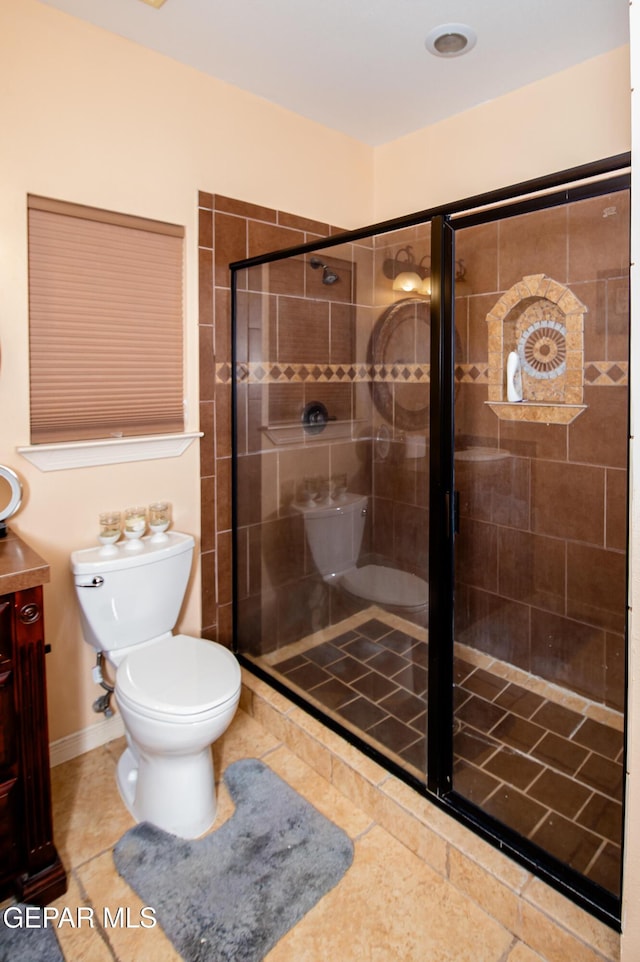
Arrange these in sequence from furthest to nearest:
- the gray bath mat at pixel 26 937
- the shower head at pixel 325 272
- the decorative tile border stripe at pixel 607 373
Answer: the shower head at pixel 325 272
the decorative tile border stripe at pixel 607 373
the gray bath mat at pixel 26 937

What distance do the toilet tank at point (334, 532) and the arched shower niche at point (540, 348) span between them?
0.72m

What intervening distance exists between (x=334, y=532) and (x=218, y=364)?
0.87m

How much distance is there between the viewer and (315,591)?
2.52 m

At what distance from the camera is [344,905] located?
60.7 inches

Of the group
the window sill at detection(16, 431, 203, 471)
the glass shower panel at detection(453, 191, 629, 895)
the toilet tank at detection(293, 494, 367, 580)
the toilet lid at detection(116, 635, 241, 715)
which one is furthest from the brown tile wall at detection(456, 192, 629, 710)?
the window sill at detection(16, 431, 203, 471)

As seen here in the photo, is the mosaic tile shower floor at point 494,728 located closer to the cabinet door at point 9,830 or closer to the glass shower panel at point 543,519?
the glass shower panel at point 543,519

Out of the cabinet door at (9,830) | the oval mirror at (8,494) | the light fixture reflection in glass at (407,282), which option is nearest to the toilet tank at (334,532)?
the light fixture reflection in glass at (407,282)

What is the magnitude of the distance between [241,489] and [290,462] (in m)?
0.25

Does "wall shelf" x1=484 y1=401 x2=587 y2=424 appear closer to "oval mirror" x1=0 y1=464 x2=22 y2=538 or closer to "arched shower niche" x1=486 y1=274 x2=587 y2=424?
"arched shower niche" x1=486 y1=274 x2=587 y2=424

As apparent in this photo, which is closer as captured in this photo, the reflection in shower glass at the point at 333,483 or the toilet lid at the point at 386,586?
the toilet lid at the point at 386,586

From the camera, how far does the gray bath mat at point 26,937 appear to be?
1399 millimetres

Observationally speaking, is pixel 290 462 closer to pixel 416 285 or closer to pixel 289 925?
pixel 416 285

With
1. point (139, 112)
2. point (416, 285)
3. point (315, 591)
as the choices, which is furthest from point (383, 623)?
point (139, 112)
